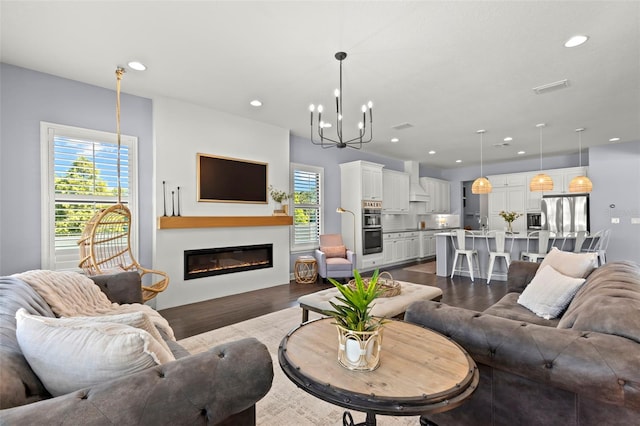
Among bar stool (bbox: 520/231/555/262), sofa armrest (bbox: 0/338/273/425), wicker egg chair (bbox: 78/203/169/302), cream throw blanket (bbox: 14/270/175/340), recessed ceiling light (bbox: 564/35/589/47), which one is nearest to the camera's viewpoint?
sofa armrest (bbox: 0/338/273/425)

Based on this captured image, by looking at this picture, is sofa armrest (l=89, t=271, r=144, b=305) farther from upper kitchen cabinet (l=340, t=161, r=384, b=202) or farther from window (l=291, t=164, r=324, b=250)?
upper kitchen cabinet (l=340, t=161, r=384, b=202)

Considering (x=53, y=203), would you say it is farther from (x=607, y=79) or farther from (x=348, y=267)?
(x=607, y=79)

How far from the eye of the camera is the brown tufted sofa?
1086 millimetres

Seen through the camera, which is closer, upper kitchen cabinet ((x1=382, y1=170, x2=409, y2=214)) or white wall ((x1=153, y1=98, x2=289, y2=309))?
white wall ((x1=153, y1=98, x2=289, y2=309))

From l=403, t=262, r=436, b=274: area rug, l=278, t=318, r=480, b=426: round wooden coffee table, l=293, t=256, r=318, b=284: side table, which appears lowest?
l=403, t=262, r=436, b=274: area rug

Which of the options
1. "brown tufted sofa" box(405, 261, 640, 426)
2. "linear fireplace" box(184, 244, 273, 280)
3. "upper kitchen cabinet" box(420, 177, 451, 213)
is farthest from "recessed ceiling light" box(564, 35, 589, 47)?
"upper kitchen cabinet" box(420, 177, 451, 213)

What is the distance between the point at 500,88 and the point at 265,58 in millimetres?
2930

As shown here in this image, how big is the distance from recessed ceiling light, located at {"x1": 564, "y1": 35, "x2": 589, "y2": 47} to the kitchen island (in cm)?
360

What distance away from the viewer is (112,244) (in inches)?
142

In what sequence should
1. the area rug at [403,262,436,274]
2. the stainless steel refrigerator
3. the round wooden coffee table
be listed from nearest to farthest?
1. the round wooden coffee table
2. the area rug at [403,262,436,274]
3. the stainless steel refrigerator

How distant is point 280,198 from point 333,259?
1.52 metres

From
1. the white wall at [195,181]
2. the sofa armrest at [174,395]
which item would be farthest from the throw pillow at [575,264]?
the white wall at [195,181]

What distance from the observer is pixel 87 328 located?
3.31 feet

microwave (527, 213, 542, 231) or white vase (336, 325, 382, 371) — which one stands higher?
Result: microwave (527, 213, 542, 231)
